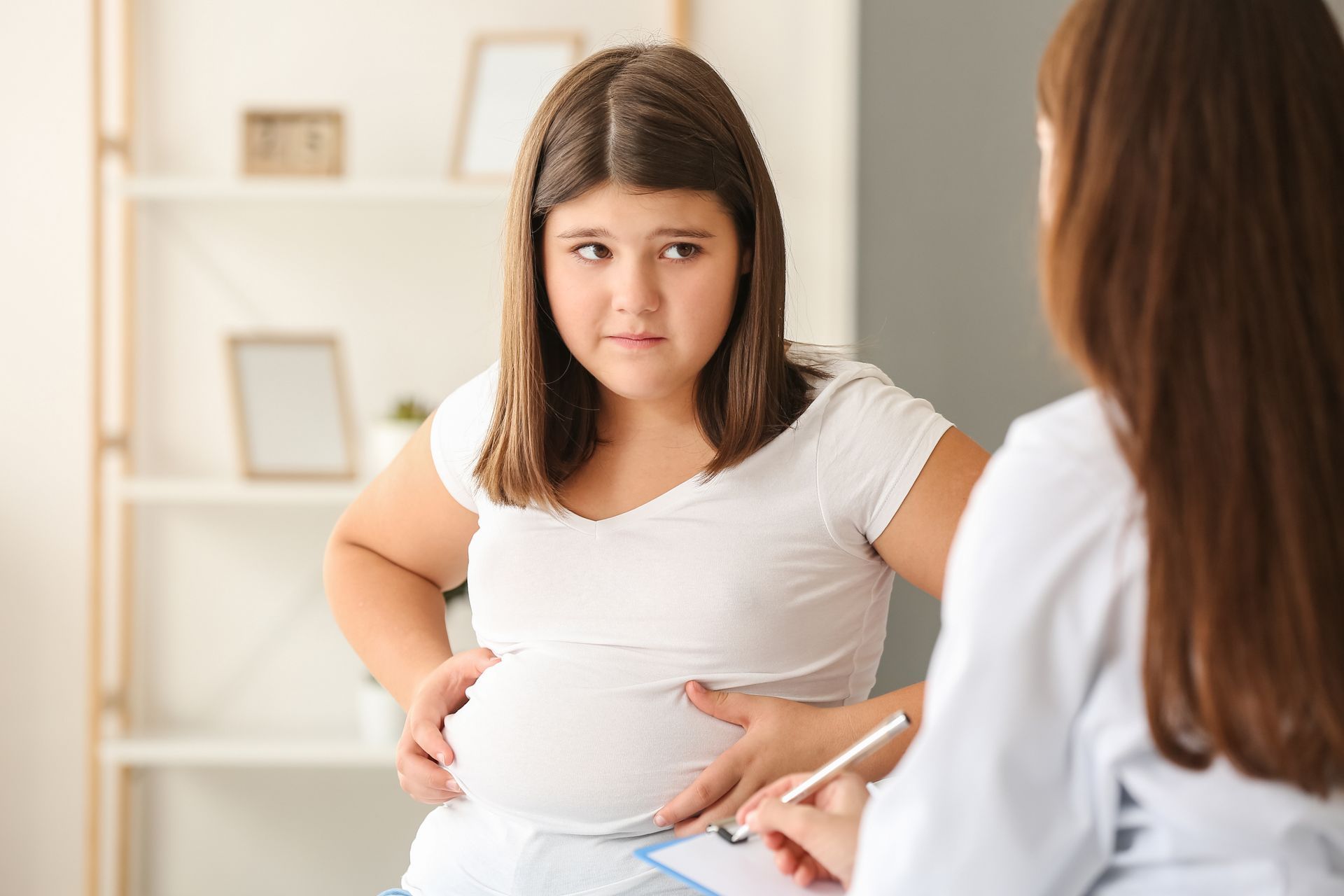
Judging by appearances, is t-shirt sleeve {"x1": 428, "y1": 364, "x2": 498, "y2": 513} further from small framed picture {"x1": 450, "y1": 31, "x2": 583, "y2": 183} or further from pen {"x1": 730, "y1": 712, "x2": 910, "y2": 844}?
small framed picture {"x1": 450, "y1": 31, "x2": 583, "y2": 183}

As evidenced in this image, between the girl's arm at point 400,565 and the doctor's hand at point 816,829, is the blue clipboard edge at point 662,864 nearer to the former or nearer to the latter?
the doctor's hand at point 816,829

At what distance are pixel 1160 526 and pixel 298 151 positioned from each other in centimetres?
194

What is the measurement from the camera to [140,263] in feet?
7.50

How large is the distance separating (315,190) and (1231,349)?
5.92ft

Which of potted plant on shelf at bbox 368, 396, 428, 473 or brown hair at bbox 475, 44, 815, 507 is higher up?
brown hair at bbox 475, 44, 815, 507

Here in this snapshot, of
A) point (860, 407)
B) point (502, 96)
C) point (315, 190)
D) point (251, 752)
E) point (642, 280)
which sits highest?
point (502, 96)

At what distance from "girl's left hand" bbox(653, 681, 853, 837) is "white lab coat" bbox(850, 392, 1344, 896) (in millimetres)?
375

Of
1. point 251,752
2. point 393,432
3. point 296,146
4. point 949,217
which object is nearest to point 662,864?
point 949,217

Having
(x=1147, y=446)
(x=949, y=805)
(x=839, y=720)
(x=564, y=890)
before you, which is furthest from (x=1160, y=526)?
(x=564, y=890)

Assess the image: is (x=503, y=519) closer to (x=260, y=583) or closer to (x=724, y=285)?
(x=724, y=285)

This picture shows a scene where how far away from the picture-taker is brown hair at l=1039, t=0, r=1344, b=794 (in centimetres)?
56

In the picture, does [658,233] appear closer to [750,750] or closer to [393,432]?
[750,750]

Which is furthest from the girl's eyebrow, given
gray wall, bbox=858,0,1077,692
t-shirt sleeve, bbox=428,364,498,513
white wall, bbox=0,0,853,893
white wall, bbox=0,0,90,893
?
white wall, bbox=0,0,90,893

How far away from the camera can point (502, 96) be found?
216cm
